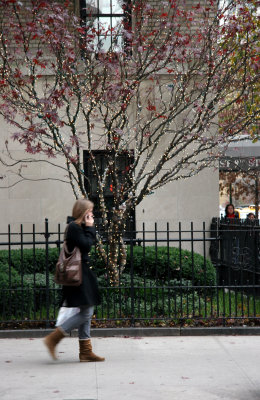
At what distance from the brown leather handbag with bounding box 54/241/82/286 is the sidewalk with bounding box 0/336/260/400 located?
0.88m

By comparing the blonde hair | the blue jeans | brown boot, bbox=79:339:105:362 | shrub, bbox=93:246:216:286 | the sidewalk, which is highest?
the blonde hair

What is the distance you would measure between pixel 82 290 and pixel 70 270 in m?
0.25

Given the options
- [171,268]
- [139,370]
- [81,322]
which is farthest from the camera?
[171,268]

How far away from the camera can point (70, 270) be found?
7117 mm

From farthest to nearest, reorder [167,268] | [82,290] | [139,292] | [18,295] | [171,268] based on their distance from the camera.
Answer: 1. [171,268]
2. [167,268]
3. [18,295]
4. [139,292]
5. [82,290]

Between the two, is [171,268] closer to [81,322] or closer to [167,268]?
[167,268]

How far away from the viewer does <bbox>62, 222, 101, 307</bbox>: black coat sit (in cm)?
714

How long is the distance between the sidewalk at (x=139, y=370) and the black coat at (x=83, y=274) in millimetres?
674

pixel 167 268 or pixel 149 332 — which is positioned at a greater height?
pixel 167 268

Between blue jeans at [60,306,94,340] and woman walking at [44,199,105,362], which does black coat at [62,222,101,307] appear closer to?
woman walking at [44,199,105,362]

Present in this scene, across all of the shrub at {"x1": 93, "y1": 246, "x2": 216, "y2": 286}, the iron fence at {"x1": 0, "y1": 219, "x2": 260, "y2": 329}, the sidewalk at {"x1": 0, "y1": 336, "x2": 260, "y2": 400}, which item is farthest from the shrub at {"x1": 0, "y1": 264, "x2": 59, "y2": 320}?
the shrub at {"x1": 93, "y1": 246, "x2": 216, "y2": 286}

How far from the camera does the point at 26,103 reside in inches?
437

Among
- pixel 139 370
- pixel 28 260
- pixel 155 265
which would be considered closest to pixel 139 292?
pixel 155 265

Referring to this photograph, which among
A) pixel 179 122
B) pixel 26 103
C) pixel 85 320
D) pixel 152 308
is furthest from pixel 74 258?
pixel 179 122
